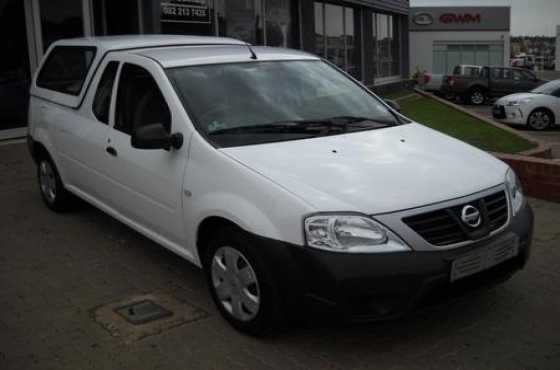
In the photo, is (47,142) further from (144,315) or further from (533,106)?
(533,106)

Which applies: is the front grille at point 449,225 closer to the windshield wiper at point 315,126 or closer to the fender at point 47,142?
the windshield wiper at point 315,126

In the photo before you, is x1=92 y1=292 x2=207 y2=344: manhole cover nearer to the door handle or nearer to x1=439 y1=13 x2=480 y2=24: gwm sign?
the door handle

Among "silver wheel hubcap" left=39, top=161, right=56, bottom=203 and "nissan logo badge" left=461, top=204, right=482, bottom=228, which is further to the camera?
"silver wheel hubcap" left=39, top=161, right=56, bottom=203

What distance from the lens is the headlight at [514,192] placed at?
4059mm

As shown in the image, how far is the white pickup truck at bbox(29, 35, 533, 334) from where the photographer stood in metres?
3.44

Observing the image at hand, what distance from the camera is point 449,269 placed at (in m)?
3.50

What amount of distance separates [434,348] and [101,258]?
2764 millimetres

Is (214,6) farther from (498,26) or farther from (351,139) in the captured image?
(498,26)

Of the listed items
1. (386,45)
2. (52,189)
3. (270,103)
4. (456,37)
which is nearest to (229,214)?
(270,103)

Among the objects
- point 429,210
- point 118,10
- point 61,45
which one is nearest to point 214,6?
point 118,10

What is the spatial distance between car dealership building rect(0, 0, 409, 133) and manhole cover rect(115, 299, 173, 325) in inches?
297

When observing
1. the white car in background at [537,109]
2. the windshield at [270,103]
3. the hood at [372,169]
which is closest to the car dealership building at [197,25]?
the white car in background at [537,109]

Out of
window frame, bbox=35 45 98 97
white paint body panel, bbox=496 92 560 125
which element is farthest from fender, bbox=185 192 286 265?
white paint body panel, bbox=496 92 560 125

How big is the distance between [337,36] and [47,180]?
16536mm
